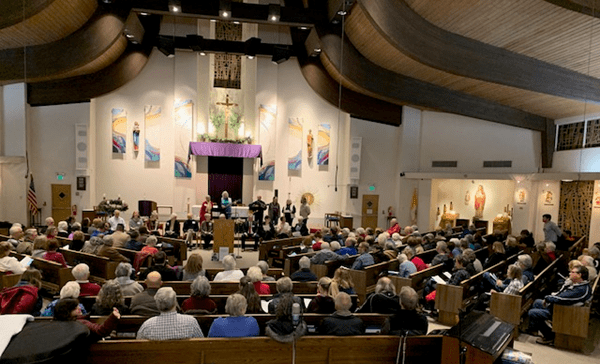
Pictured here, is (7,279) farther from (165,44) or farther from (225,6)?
(165,44)

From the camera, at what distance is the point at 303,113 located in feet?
49.4

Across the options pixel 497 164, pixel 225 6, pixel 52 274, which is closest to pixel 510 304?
pixel 52 274

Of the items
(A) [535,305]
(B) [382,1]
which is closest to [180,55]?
(B) [382,1]

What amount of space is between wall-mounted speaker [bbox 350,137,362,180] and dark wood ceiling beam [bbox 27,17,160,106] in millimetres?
8138

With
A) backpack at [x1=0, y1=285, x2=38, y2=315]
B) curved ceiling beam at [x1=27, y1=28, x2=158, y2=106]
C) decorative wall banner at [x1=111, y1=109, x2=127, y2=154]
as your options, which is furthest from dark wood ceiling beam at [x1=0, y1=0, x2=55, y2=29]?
backpack at [x1=0, y1=285, x2=38, y2=315]

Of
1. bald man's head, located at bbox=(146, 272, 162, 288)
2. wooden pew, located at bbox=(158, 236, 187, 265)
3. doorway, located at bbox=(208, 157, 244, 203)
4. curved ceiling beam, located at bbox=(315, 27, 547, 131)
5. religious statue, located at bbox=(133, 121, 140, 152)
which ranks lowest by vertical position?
wooden pew, located at bbox=(158, 236, 187, 265)

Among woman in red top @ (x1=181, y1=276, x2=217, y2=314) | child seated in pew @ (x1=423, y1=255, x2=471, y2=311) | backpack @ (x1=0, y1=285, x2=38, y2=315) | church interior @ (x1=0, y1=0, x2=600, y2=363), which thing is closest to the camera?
backpack @ (x1=0, y1=285, x2=38, y2=315)

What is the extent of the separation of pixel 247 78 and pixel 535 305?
39.9ft

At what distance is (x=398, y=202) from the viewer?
14625 millimetres

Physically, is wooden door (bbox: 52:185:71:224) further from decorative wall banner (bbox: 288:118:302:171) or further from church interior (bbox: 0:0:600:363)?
decorative wall banner (bbox: 288:118:302:171)

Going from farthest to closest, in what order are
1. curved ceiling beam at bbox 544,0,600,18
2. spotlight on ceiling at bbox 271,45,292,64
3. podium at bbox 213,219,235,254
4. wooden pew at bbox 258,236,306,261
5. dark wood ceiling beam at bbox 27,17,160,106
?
1. spotlight on ceiling at bbox 271,45,292,64
2. dark wood ceiling beam at bbox 27,17,160,106
3. podium at bbox 213,219,235,254
4. wooden pew at bbox 258,236,306,261
5. curved ceiling beam at bbox 544,0,600,18

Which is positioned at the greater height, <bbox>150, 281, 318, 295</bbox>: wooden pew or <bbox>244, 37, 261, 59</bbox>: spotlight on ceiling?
<bbox>244, 37, 261, 59</bbox>: spotlight on ceiling

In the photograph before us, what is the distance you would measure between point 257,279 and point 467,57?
8.01m

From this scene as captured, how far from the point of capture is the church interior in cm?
964
